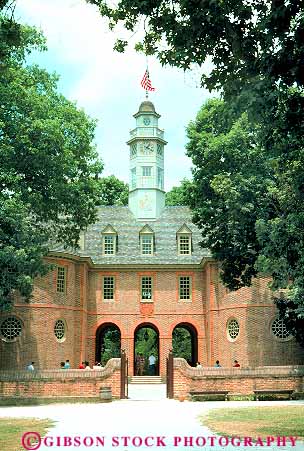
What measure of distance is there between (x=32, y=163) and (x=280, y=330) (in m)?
17.3

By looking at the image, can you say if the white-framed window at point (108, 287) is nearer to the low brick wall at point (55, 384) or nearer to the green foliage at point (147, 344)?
the green foliage at point (147, 344)

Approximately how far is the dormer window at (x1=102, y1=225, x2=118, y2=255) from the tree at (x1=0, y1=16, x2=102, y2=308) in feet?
42.8

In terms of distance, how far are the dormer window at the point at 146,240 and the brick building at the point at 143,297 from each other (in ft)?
0.22

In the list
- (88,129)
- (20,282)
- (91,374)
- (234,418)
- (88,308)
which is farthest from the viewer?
(88,308)

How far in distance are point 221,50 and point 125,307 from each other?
31.1 m

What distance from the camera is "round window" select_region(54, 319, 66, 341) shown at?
37156mm

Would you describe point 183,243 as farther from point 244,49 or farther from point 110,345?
point 244,49

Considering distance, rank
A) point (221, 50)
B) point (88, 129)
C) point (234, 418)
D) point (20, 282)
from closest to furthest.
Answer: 1. point (221, 50)
2. point (234, 418)
3. point (20, 282)
4. point (88, 129)

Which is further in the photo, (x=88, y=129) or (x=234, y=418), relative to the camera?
(x=88, y=129)

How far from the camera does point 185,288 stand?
41594 mm

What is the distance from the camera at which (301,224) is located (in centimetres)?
1825

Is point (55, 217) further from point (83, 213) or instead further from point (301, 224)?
point (301, 224)

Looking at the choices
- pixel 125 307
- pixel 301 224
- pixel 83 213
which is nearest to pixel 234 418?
pixel 301 224

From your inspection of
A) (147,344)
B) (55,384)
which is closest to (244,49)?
(55,384)
